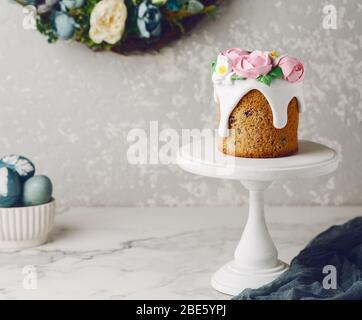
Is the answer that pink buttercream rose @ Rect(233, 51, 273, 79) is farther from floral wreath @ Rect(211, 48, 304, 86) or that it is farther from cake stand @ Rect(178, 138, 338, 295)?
cake stand @ Rect(178, 138, 338, 295)

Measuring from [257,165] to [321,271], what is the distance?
212mm

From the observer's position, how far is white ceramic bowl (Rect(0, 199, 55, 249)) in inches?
55.5

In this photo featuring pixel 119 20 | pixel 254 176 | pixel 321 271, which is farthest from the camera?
pixel 119 20

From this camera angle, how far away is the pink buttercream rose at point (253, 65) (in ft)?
3.81

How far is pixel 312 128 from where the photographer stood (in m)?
1.64

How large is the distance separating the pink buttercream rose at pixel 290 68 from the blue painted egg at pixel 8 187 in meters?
0.52

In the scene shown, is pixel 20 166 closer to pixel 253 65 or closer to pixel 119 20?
pixel 119 20

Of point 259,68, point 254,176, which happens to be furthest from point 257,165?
point 259,68

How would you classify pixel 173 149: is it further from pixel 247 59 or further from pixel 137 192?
pixel 247 59

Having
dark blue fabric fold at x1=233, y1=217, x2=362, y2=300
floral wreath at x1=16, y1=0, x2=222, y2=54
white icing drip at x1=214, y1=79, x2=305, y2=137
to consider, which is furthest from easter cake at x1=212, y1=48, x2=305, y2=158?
floral wreath at x1=16, y1=0, x2=222, y2=54

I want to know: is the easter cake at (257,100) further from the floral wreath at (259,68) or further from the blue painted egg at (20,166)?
the blue painted egg at (20,166)

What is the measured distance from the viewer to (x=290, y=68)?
3.83 ft

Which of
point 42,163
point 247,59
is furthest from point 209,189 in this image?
point 247,59

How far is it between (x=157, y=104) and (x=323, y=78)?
336mm
